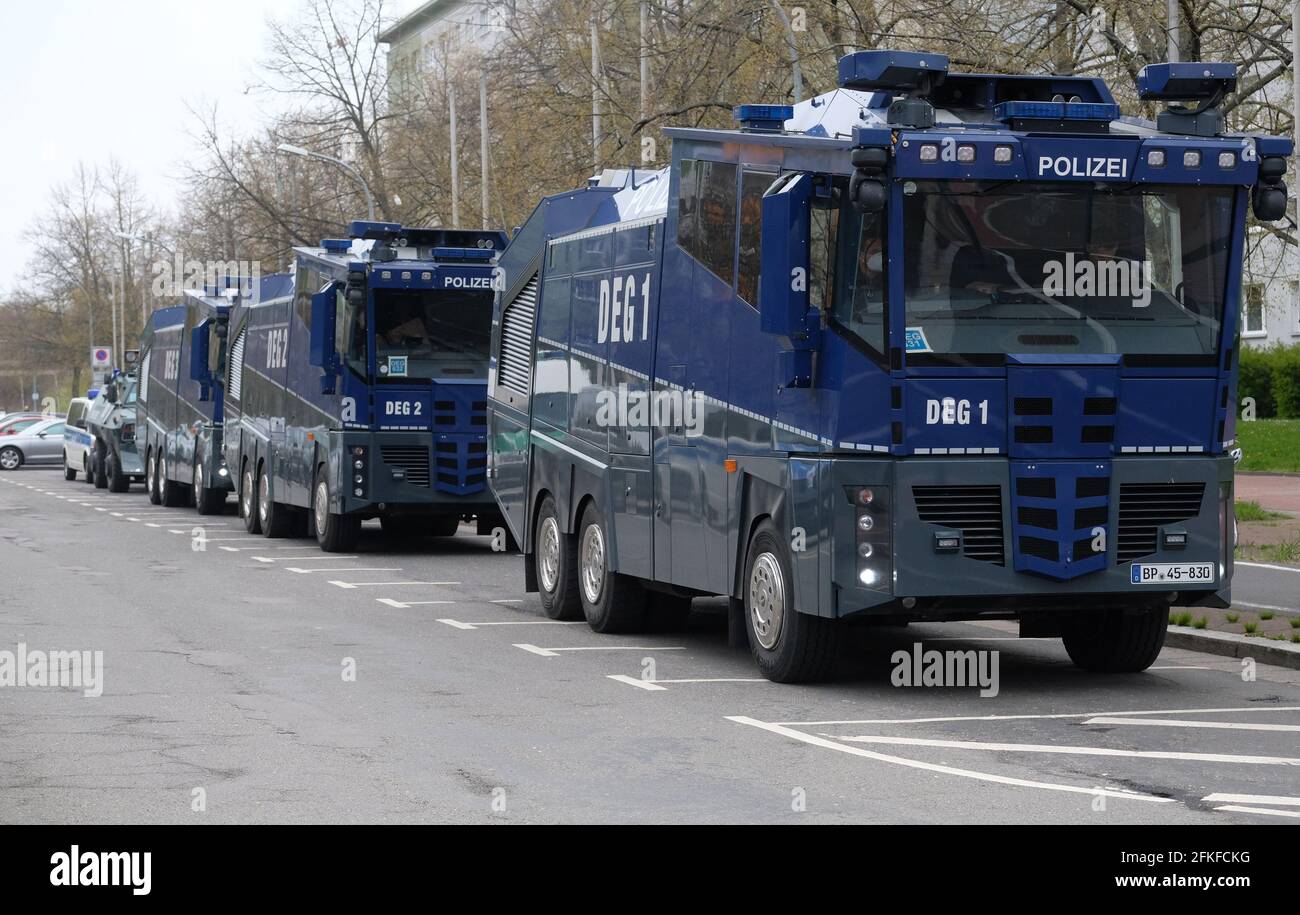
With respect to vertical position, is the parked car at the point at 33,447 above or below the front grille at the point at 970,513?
below

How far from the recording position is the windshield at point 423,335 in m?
23.9

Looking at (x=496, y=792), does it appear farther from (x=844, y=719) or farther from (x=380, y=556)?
(x=380, y=556)

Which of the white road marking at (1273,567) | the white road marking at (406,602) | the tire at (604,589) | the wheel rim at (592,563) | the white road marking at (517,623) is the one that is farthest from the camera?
the white road marking at (1273,567)

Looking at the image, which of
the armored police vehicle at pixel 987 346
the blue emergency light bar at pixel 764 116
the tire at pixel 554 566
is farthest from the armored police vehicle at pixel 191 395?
the armored police vehicle at pixel 987 346

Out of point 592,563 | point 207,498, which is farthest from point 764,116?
point 207,498

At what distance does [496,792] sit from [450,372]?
15.5 metres

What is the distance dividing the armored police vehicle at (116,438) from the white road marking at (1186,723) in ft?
120

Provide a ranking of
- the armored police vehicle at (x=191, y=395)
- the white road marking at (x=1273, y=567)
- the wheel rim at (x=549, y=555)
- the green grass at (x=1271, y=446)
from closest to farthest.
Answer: the wheel rim at (x=549, y=555), the white road marking at (x=1273, y=567), the green grass at (x=1271, y=446), the armored police vehicle at (x=191, y=395)

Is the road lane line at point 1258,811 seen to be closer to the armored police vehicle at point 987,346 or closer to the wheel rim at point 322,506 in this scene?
the armored police vehicle at point 987,346

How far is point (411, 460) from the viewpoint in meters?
23.9

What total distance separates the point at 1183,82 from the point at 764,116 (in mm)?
2502
